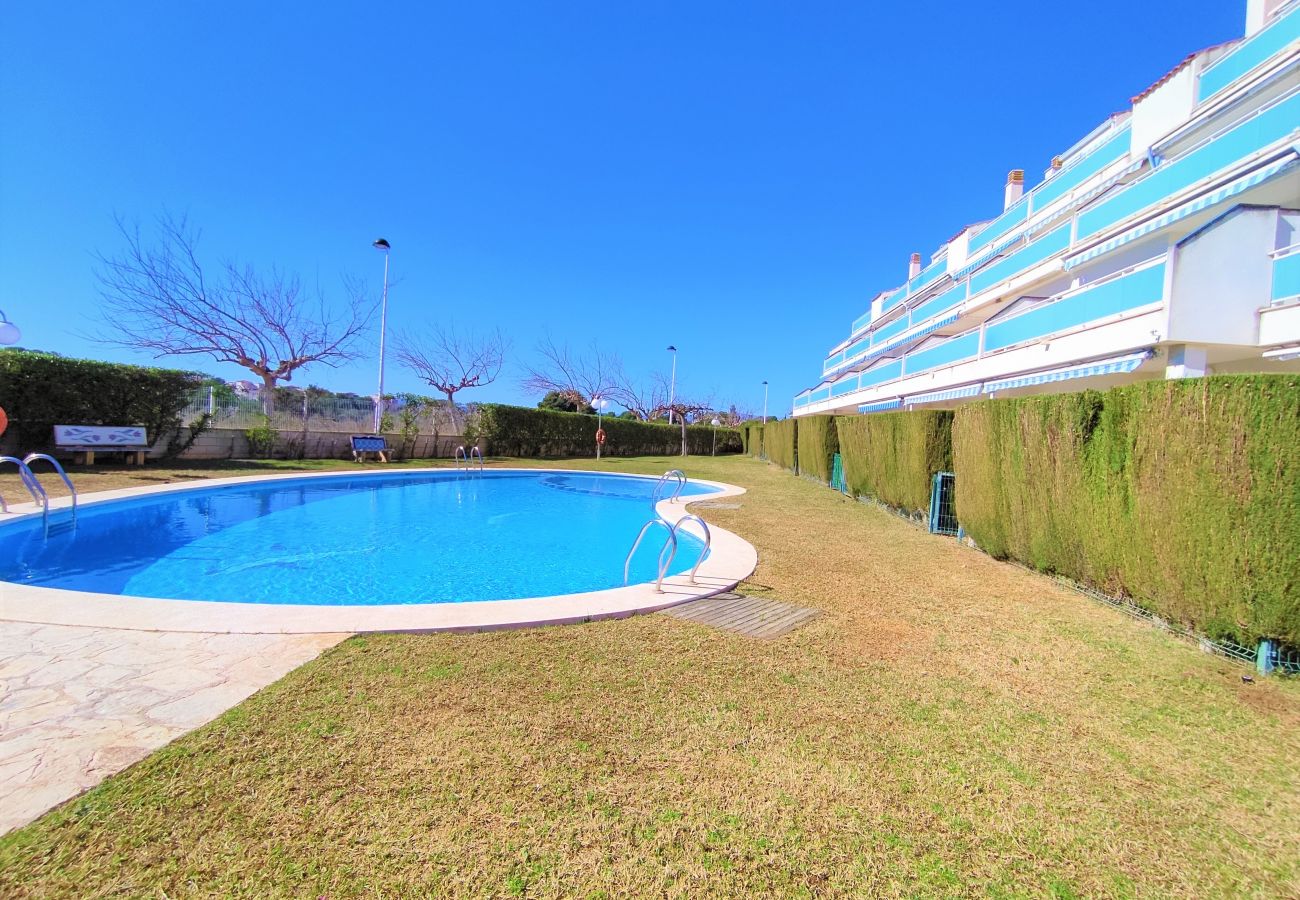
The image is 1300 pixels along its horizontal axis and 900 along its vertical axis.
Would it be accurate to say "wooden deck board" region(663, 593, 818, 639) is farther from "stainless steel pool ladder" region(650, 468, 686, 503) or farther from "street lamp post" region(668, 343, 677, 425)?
"street lamp post" region(668, 343, 677, 425)

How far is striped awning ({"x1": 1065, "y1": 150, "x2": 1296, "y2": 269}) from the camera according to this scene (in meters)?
9.61

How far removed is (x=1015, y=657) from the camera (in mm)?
4598

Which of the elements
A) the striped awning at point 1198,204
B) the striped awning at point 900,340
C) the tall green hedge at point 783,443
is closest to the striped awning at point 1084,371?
the striped awning at point 1198,204

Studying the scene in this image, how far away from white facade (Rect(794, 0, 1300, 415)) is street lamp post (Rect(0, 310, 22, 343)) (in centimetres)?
2266

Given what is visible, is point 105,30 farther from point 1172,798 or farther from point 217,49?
point 1172,798

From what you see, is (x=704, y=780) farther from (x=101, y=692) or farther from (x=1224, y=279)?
(x=1224, y=279)

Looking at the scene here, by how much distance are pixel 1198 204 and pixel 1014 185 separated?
19364 millimetres

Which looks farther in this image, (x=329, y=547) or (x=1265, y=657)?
(x=329, y=547)

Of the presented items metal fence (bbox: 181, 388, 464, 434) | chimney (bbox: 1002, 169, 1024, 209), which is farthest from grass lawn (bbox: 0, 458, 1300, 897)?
chimney (bbox: 1002, 169, 1024, 209)

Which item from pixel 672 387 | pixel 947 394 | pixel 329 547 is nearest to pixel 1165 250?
pixel 947 394

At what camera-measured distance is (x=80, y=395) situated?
1536 cm

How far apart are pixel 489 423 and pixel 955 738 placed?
26.4m

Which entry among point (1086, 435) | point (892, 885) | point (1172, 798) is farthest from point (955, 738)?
point (1086, 435)

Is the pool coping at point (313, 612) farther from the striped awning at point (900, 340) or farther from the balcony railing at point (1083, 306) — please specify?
the striped awning at point (900, 340)
